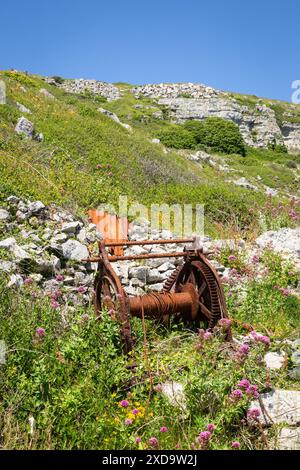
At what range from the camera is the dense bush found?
4438cm

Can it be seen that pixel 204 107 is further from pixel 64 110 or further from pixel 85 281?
pixel 85 281

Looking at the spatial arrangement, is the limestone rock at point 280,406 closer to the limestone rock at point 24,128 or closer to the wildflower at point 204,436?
the wildflower at point 204,436

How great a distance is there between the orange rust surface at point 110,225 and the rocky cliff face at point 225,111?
165ft

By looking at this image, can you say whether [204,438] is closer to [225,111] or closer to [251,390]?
[251,390]

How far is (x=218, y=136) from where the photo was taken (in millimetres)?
45500

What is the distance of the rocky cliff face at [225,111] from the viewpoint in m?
64.4

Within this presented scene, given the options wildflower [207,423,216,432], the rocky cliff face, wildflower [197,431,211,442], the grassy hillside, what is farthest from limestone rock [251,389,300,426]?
the rocky cliff face

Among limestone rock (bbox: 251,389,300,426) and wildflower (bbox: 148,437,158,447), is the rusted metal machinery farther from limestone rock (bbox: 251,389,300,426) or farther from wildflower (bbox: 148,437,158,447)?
wildflower (bbox: 148,437,158,447)

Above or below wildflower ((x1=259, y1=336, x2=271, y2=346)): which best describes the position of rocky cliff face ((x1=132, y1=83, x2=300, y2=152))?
above

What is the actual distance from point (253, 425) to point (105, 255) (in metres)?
2.66

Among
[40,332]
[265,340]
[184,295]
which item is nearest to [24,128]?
[184,295]

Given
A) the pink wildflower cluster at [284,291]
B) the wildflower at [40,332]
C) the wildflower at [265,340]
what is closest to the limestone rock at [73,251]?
the wildflower at [40,332]

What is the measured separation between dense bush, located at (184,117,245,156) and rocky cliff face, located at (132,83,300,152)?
10497 mm

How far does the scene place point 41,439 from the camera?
351cm
